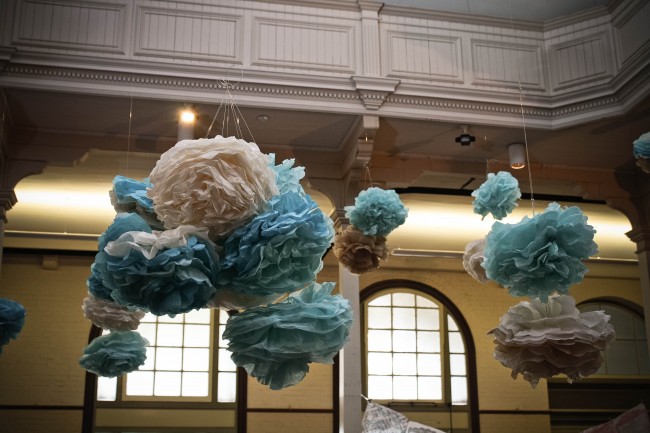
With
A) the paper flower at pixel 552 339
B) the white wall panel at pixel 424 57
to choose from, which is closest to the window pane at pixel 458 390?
the white wall panel at pixel 424 57

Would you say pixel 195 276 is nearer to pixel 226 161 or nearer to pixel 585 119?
pixel 226 161

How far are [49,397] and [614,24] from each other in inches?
373

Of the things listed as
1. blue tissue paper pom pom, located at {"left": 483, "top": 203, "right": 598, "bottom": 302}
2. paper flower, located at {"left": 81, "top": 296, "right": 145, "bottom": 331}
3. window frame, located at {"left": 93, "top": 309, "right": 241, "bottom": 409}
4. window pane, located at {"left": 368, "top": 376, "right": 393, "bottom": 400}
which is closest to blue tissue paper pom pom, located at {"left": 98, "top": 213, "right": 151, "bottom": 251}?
blue tissue paper pom pom, located at {"left": 483, "top": 203, "right": 598, "bottom": 302}

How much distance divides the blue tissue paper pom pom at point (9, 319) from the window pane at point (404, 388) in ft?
33.2

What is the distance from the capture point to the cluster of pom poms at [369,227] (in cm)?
554

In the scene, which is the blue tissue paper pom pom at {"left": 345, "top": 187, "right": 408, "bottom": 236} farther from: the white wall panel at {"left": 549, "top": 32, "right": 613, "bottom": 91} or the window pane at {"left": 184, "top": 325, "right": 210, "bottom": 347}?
the window pane at {"left": 184, "top": 325, "right": 210, "bottom": 347}

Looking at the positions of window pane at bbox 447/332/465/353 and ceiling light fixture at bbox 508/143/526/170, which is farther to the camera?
window pane at bbox 447/332/465/353

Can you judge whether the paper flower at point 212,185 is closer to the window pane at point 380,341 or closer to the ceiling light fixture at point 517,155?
the ceiling light fixture at point 517,155

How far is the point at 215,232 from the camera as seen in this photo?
1.90 metres

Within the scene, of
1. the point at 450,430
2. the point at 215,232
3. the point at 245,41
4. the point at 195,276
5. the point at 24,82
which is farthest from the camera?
the point at 450,430

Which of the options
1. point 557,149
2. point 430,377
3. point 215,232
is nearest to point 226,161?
point 215,232

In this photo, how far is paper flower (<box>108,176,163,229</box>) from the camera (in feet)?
6.67

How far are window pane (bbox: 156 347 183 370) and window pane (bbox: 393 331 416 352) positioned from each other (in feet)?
12.0

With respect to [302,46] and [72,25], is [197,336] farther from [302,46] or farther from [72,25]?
[72,25]
